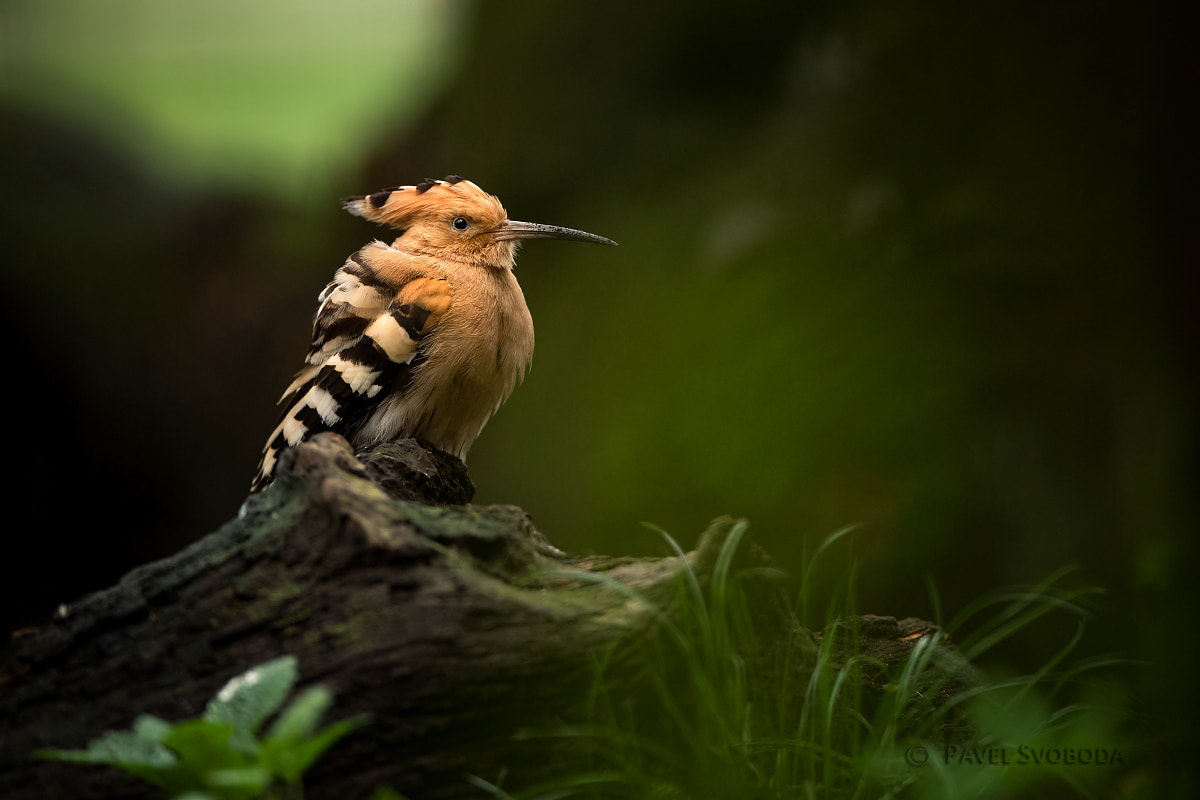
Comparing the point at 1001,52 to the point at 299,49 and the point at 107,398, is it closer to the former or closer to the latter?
the point at 299,49

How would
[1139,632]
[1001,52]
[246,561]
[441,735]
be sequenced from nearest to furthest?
[441,735] → [246,561] → [1139,632] → [1001,52]

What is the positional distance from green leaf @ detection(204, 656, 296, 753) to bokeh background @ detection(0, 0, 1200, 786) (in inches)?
54.1

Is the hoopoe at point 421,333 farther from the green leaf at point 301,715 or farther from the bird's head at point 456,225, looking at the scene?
the green leaf at point 301,715

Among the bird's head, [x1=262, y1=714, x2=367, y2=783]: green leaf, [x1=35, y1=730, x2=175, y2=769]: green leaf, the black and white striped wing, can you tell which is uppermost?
the bird's head

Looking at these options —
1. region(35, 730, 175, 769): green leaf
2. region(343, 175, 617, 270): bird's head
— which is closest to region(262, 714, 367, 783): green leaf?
region(35, 730, 175, 769): green leaf

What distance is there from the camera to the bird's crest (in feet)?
8.86

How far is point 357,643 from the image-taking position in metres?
1.33

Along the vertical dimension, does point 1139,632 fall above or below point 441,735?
above

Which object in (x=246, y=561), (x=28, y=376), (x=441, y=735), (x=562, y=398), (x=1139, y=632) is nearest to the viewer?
(x=441, y=735)

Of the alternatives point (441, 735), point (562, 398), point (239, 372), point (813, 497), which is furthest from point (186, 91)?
point (441, 735)

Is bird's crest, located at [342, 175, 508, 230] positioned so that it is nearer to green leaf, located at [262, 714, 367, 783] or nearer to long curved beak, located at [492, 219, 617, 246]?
long curved beak, located at [492, 219, 617, 246]

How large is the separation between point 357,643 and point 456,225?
1.60 m

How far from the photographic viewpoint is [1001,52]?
10.7 feet

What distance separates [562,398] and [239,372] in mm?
2020
